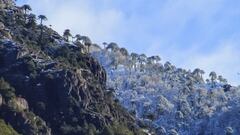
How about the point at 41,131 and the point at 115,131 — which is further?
the point at 115,131

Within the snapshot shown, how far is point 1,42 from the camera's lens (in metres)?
199

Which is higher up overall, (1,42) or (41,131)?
(1,42)

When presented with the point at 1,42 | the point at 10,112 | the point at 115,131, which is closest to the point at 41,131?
the point at 10,112

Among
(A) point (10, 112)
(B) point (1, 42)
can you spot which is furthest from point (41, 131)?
(B) point (1, 42)

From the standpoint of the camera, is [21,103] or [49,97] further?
[49,97]

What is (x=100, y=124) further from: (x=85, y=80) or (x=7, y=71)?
(x=7, y=71)

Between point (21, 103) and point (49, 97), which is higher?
point (49, 97)

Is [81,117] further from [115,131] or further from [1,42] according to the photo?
[1,42]

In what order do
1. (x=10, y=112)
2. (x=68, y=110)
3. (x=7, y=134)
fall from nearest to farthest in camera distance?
(x=7, y=134) < (x=10, y=112) < (x=68, y=110)

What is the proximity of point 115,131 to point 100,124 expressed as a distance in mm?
4287

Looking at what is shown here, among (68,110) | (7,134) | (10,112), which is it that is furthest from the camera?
(68,110)

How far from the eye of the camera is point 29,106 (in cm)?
18362

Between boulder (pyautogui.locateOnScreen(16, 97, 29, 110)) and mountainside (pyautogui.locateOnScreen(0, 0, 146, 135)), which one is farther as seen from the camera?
mountainside (pyautogui.locateOnScreen(0, 0, 146, 135))

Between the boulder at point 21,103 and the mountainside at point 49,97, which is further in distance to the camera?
the mountainside at point 49,97
